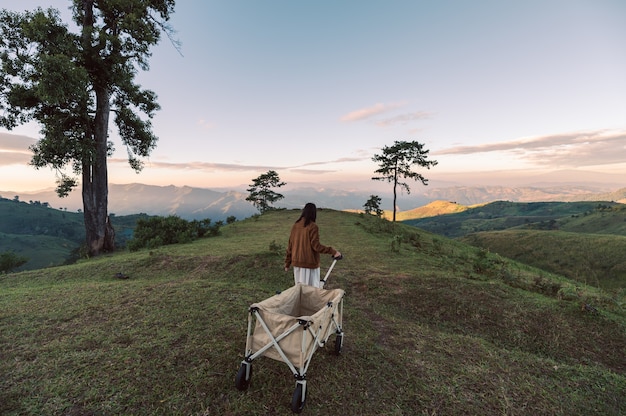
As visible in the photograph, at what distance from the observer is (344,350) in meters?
5.89

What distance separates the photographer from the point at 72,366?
4.82 m

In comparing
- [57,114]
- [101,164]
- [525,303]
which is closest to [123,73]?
[57,114]

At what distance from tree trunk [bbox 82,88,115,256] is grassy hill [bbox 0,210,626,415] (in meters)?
8.15

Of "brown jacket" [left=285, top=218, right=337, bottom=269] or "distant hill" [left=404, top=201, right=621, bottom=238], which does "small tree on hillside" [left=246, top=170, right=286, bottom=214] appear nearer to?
"brown jacket" [left=285, top=218, right=337, bottom=269]

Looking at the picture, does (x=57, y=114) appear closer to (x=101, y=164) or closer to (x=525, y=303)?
(x=101, y=164)

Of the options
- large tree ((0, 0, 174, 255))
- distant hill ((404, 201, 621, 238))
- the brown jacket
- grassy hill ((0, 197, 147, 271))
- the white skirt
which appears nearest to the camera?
the brown jacket

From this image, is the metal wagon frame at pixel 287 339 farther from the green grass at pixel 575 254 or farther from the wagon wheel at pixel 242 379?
the green grass at pixel 575 254

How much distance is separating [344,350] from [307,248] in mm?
2353

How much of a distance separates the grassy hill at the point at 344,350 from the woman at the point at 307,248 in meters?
1.70

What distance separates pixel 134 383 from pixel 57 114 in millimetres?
19435

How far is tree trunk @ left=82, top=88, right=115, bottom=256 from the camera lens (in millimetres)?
17984

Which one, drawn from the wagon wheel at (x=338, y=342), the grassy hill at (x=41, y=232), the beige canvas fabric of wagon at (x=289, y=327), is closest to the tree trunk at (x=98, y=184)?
the beige canvas fabric of wagon at (x=289, y=327)

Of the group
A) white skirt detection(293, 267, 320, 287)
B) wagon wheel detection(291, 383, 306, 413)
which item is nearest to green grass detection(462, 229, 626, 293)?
white skirt detection(293, 267, 320, 287)

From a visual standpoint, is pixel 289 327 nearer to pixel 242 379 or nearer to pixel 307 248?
pixel 242 379
